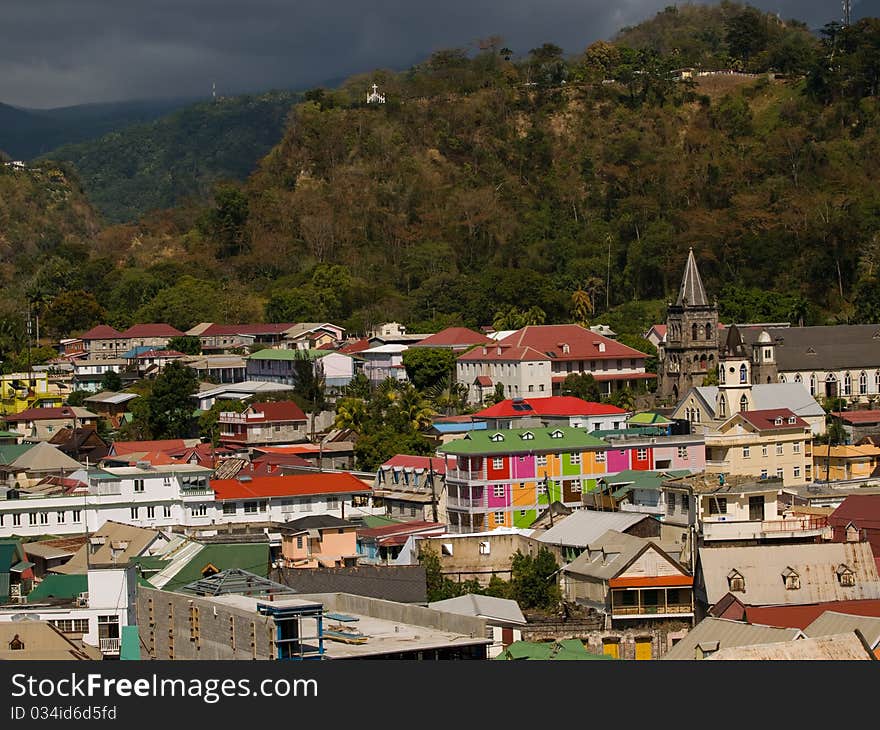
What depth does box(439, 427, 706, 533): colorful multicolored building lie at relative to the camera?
150ft

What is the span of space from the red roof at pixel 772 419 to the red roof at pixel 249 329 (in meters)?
33.5

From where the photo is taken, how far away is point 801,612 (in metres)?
30.4

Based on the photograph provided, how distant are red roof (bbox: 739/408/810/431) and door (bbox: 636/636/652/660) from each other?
1804cm

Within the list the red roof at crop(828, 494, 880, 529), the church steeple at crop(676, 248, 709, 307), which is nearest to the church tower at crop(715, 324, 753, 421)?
the church steeple at crop(676, 248, 709, 307)

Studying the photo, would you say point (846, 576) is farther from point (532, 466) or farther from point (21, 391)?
point (21, 391)

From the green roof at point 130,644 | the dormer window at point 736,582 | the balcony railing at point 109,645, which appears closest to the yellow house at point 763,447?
the dormer window at point 736,582

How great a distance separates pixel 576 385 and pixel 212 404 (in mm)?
14390

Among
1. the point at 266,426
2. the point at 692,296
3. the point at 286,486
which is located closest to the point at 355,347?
the point at 266,426

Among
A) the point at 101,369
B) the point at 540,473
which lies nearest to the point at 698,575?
the point at 540,473

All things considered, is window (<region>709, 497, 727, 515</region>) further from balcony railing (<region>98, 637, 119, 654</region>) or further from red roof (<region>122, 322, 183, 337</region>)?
red roof (<region>122, 322, 183, 337</region>)

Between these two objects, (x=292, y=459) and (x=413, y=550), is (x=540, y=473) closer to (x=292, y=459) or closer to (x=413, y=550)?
(x=413, y=550)

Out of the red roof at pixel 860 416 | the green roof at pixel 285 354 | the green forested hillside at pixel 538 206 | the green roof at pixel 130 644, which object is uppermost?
the green forested hillside at pixel 538 206

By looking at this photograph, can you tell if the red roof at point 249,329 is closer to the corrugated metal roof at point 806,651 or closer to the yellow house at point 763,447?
the yellow house at point 763,447

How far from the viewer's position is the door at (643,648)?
109ft
